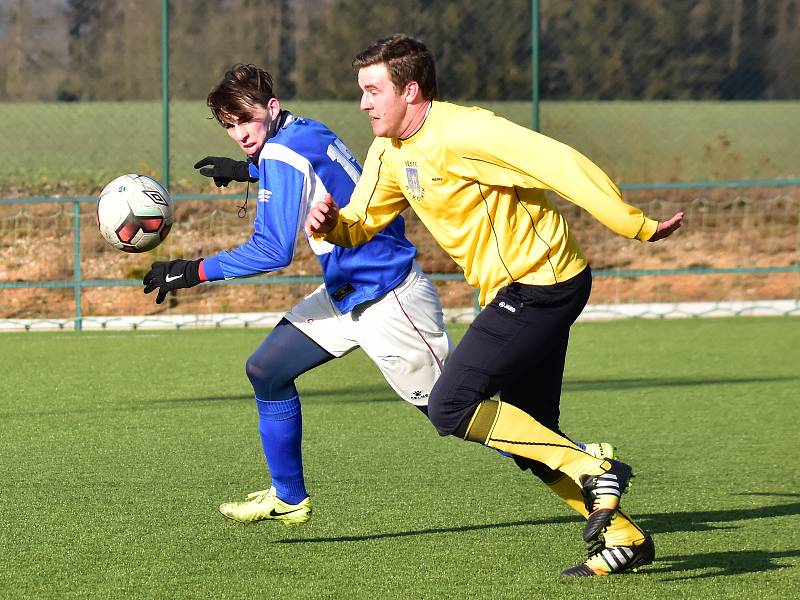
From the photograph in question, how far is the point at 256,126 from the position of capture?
16.5 ft

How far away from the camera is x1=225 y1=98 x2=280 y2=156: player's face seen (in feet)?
16.4

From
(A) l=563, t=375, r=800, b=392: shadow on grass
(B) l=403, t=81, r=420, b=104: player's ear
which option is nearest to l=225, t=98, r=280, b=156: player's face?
(B) l=403, t=81, r=420, b=104: player's ear

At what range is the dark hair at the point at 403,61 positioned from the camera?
172 inches

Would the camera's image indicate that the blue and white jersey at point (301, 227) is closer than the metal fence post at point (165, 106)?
Yes

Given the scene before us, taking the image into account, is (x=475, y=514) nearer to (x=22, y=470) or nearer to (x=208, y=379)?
(x=22, y=470)

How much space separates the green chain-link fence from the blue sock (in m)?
9.84

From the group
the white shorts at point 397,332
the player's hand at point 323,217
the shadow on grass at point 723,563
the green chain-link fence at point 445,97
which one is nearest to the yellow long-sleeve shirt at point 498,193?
the player's hand at point 323,217

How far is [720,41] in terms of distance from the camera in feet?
63.7

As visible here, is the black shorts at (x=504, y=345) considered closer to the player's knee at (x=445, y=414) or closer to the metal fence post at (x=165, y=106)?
the player's knee at (x=445, y=414)

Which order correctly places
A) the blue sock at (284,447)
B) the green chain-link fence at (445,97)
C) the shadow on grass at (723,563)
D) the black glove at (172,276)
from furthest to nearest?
the green chain-link fence at (445,97) < the blue sock at (284,447) < the black glove at (172,276) < the shadow on grass at (723,563)

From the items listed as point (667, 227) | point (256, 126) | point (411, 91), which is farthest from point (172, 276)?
point (667, 227)

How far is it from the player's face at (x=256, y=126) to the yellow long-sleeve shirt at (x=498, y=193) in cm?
65

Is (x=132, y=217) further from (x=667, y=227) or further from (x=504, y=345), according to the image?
(x=667, y=227)

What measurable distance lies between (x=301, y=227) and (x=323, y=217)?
22.1 inches
